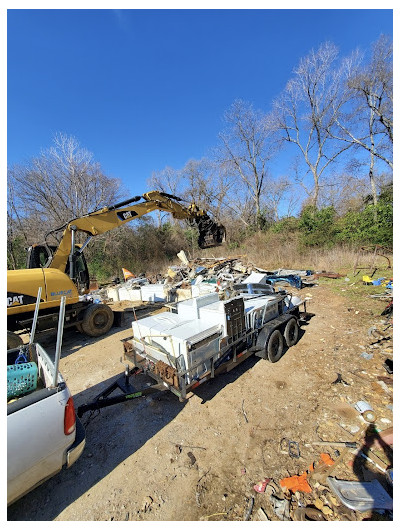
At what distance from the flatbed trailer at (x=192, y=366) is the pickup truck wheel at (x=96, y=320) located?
290cm

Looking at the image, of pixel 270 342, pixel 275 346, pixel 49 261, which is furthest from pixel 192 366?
pixel 49 261

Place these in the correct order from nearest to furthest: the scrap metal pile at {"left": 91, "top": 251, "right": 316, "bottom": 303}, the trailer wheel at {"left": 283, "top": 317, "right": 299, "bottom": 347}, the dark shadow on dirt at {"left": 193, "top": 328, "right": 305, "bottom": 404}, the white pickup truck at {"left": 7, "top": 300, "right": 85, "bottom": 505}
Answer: the white pickup truck at {"left": 7, "top": 300, "right": 85, "bottom": 505}
the dark shadow on dirt at {"left": 193, "top": 328, "right": 305, "bottom": 404}
the trailer wheel at {"left": 283, "top": 317, "right": 299, "bottom": 347}
the scrap metal pile at {"left": 91, "top": 251, "right": 316, "bottom": 303}

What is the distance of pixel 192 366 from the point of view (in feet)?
10.5

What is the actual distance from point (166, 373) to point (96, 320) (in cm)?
463

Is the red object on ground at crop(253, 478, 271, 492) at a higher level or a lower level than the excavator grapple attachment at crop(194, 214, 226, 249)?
lower

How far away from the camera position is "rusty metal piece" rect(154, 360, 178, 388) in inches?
120

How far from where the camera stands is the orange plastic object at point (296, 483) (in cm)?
234

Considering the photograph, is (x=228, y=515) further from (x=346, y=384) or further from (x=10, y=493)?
(x=346, y=384)

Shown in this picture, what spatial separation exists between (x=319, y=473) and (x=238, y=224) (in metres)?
24.1

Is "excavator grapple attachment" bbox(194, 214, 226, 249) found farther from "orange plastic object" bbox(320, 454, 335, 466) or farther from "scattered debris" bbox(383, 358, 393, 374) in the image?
"orange plastic object" bbox(320, 454, 335, 466)

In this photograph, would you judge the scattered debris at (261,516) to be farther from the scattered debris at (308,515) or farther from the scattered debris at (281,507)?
the scattered debris at (308,515)

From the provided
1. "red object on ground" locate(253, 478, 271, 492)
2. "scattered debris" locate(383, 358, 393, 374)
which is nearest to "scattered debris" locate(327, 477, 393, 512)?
"red object on ground" locate(253, 478, 271, 492)

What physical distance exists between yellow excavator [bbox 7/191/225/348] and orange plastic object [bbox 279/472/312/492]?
231 inches

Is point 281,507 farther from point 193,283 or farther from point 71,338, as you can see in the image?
point 193,283
